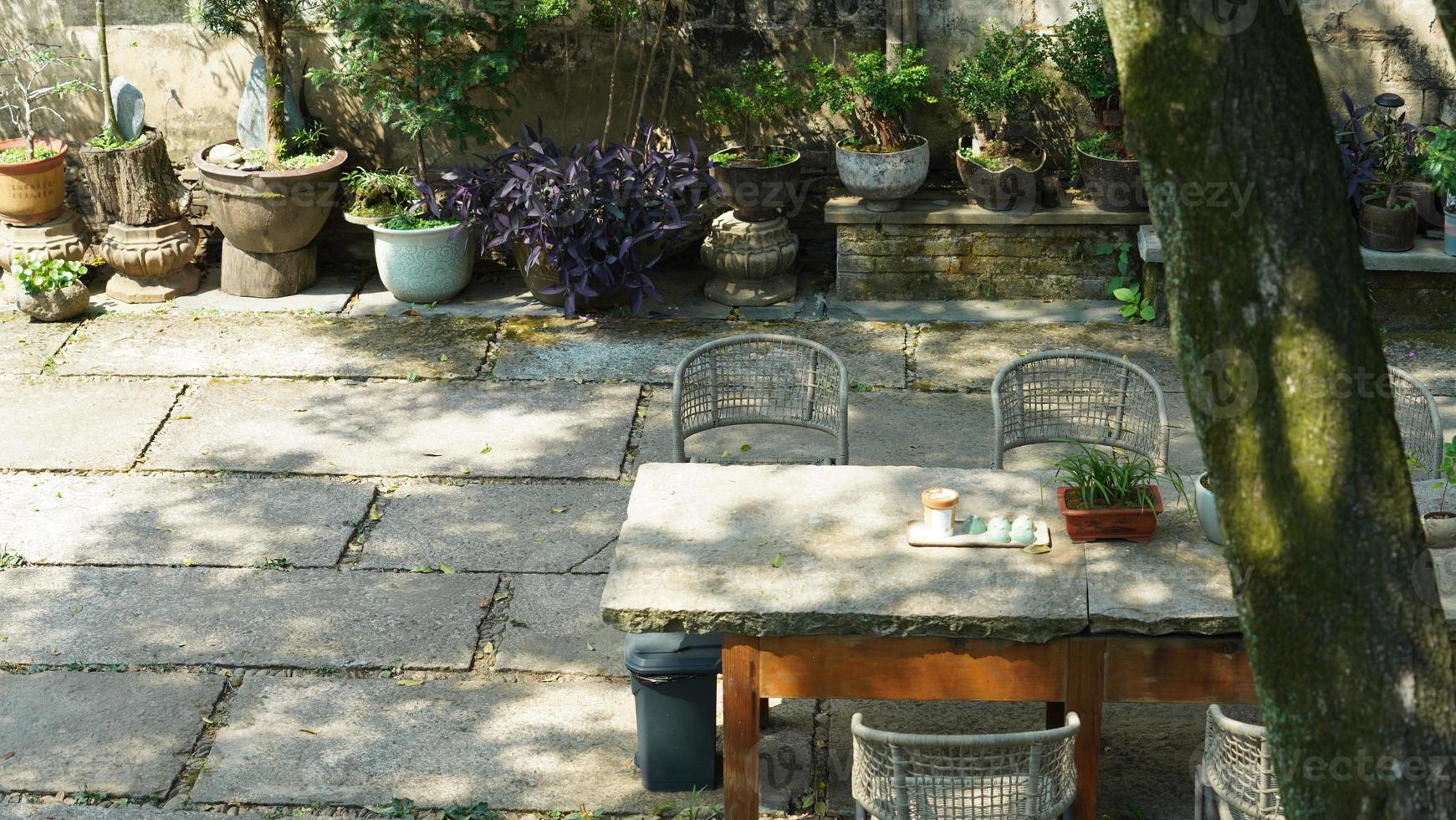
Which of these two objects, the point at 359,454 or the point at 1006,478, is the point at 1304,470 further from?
the point at 359,454

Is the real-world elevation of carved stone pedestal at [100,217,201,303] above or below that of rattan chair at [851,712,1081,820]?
above

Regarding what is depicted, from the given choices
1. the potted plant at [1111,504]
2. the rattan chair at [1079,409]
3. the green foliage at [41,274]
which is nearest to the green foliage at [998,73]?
the rattan chair at [1079,409]

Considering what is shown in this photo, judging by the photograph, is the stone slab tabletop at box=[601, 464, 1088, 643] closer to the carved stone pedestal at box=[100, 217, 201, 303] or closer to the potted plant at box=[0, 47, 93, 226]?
the carved stone pedestal at box=[100, 217, 201, 303]

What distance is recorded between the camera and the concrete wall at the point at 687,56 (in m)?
7.64

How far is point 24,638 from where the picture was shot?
5062 mm

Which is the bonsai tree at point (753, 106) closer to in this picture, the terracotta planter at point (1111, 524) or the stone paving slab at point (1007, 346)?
the stone paving slab at point (1007, 346)

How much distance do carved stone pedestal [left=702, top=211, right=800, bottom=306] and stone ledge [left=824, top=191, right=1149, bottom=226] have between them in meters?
0.28

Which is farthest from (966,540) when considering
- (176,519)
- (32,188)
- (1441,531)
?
(32,188)

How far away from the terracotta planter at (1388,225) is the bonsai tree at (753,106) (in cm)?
278

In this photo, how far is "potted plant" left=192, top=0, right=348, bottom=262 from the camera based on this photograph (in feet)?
25.1

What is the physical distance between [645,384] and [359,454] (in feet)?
4.39

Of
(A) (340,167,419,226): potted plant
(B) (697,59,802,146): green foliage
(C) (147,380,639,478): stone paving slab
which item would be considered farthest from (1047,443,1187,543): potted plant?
(A) (340,167,419,226): potted plant

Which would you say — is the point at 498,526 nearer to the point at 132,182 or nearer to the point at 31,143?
the point at 132,182

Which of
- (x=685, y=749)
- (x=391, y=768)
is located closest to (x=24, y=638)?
(x=391, y=768)
